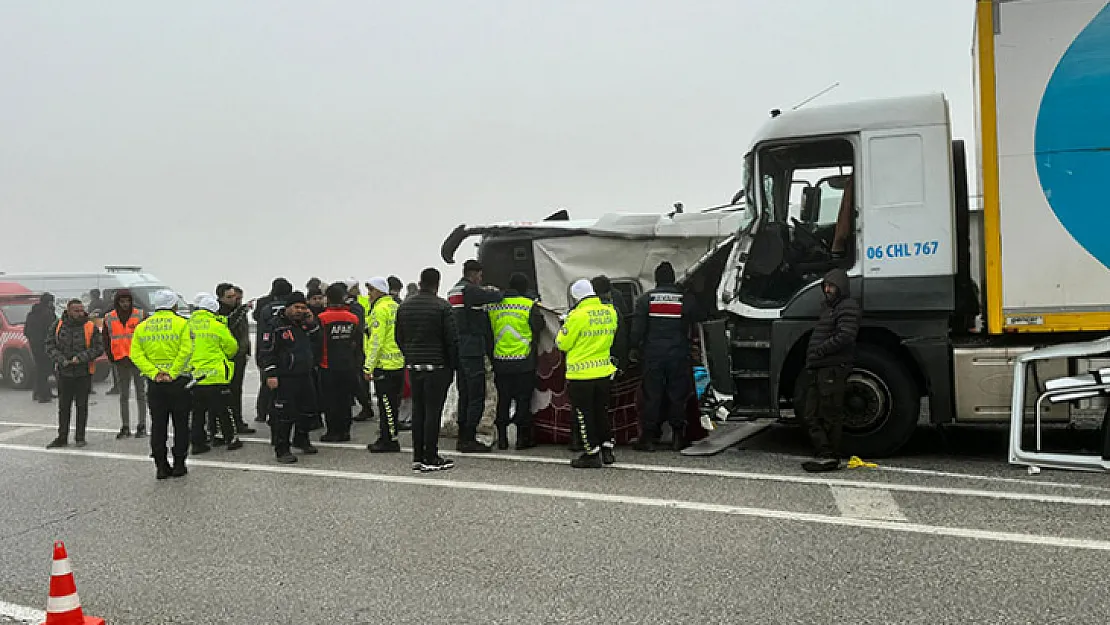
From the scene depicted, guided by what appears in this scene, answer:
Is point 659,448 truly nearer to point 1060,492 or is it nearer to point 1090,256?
point 1060,492

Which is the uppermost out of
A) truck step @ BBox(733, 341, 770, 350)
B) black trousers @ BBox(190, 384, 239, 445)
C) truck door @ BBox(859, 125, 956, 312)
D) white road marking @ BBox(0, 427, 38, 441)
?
truck door @ BBox(859, 125, 956, 312)

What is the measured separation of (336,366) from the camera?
931 centimetres

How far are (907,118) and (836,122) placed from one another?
551 millimetres

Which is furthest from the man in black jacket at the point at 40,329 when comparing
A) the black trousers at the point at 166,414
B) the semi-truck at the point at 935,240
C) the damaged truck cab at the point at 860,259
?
the damaged truck cab at the point at 860,259

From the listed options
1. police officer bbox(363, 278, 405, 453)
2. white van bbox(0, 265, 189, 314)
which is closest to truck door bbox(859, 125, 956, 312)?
police officer bbox(363, 278, 405, 453)

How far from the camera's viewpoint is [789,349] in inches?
284

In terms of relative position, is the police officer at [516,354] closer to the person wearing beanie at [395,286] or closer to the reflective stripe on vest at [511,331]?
the reflective stripe on vest at [511,331]

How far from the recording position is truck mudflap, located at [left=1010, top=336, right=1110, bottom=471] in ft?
20.7

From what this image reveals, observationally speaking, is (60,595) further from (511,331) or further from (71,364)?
(71,364)

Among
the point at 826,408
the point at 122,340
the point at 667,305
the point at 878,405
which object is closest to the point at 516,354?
the point at 667,305

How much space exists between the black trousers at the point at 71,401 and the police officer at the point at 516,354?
4.95 meters

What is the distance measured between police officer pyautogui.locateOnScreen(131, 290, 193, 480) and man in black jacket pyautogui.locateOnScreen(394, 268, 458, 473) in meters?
2.02

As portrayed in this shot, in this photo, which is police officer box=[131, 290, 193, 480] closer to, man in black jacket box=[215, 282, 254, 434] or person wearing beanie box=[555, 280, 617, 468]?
man in black jacket box=[215, 282, 254, 434]

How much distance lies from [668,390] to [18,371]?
46.2 ft
